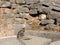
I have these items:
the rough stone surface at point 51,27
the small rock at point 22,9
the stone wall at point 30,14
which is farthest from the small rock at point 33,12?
the rough stone surface at point 51,27

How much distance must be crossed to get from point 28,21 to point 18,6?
112 cm

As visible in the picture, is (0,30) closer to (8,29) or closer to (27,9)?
(8,29)

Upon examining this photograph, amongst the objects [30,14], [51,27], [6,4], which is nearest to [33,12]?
[30,14]

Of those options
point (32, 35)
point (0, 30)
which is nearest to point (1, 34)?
point (0, 30)

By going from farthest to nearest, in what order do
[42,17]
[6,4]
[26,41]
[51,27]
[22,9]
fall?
[6,4] < [22,9] < [42,17] < [51,27] < [26,41]

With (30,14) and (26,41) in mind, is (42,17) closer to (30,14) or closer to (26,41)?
(30,14)

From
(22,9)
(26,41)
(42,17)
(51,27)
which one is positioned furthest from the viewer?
(22,9)

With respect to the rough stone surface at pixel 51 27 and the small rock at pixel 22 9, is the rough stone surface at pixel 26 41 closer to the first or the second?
the rough stone surface at pixel 51 27

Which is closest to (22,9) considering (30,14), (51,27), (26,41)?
(30,14)

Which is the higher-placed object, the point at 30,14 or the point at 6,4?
the point at 6,4

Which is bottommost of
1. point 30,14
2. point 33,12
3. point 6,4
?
point 30,14

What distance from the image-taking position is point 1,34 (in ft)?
30.1

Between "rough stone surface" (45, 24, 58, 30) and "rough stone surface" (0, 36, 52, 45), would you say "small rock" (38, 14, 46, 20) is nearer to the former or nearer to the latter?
"rough stone surface" (45, 24, 58, 30)

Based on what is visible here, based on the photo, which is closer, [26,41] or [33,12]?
[26,41]
